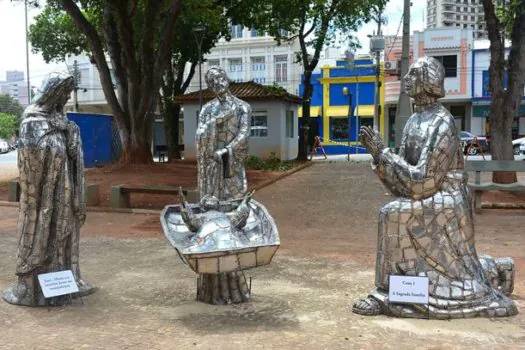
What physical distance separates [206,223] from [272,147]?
65.7 feet

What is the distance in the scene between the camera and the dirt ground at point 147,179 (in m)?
12.8

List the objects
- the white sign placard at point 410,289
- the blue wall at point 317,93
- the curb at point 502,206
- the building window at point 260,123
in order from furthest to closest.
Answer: the blue wall at point 317,93, the building window at point 260,123, the curb at point 502,206, the white sign placard at point 410,289

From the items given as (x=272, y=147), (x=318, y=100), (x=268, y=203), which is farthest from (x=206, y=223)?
(x=318, y=100)

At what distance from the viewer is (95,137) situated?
21.4 meters

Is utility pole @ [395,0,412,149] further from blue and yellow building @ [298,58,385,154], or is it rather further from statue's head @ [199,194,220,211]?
blue and yellow building @ [298,58,385,154]

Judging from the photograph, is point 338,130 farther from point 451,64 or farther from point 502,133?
point 502,133

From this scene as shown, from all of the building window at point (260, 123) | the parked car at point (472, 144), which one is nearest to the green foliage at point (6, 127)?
the building window at point (260, 123)

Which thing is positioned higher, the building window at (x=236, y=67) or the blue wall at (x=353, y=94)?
the building window at (x=236, y=67)

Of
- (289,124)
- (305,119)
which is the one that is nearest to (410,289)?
(305,119)

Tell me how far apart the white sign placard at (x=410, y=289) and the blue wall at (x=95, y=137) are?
17539 millimetres

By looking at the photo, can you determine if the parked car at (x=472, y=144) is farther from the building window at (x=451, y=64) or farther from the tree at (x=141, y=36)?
the tree at (x=141, y=36)

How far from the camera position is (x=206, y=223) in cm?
483

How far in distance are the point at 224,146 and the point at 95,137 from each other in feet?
54.7

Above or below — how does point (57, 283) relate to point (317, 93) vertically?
below
